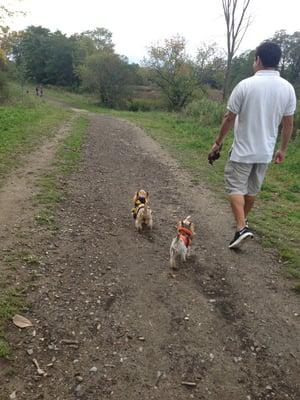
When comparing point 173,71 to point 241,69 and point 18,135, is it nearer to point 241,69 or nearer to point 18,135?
point 241,69

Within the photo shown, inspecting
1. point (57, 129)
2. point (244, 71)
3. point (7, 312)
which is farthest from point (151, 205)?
point (244, 71)

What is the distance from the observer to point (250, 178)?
15.3ft

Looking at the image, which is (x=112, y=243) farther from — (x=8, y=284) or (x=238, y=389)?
(x=238, y=389)

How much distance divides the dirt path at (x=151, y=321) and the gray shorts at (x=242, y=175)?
2.62 feet

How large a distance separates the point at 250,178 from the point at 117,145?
7.38 meters

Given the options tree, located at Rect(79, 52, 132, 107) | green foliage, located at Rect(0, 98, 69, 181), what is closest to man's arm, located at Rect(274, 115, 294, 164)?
green foliage, located at Rect(0, 98, 69, 181)

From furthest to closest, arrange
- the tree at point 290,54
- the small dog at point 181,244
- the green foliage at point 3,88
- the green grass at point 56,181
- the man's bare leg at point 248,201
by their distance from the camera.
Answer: the tree at point 290,54 < the green foliage at point 3,88 < the green grass at point 56,181 < the man's bare leg at point 248,201 < the small dog at point 181,244

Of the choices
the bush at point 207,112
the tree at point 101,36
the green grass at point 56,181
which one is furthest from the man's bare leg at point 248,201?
the tree at point 101,36

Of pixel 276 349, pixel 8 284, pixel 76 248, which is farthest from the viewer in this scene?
pixel 76 248

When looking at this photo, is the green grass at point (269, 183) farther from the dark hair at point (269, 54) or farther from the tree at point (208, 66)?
the tree at point (208, 66)

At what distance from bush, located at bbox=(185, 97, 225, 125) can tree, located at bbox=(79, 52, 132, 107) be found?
18.5 m

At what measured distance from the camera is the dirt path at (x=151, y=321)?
8.51 ft

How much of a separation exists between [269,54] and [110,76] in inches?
1396

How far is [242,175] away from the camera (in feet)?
14.8
